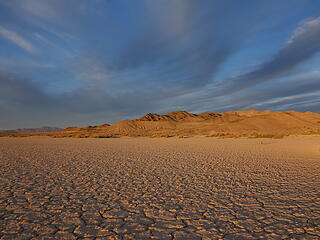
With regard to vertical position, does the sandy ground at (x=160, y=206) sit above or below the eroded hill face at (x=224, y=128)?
below

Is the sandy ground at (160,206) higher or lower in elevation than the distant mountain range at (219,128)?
lower

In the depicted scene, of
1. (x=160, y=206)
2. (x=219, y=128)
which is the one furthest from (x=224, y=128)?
(x=160, y=206)

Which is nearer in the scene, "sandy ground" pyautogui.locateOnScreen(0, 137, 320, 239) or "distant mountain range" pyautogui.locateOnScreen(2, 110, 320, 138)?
"sandy ground" pyautogui.locateOnScreen(0, 137, 320, 239)

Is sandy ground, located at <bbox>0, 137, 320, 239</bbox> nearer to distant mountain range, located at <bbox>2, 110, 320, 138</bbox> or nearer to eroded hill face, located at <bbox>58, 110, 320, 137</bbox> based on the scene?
distant mountain range, located at <bbox>2, 110, 320, 138</bbox>

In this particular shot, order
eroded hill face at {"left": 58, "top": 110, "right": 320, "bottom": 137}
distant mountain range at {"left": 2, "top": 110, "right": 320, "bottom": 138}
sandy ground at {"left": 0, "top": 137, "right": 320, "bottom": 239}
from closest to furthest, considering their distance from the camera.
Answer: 1. sandy ground at {"left": 0, "top": 137, "right": 320, "bottom": 239}
2. distant mountain range at {"left": 2, "top": 110, "right": 320, "bottom": 138}
3. eroded hill face at {"left": 58, "top": 110, "right": 320, "bottom": 137}

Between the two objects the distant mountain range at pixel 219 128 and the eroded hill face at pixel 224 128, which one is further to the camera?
the eroded hill face at pixel 224 128

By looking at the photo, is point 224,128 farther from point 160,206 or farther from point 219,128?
point 160,206

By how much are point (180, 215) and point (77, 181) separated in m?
3.31

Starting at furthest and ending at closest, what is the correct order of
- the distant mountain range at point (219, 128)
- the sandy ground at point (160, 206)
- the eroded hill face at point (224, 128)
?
the eroded hill face at point (224, 128), the distant mountain range at point (219, 128), the sandy ground at point (160, 206)

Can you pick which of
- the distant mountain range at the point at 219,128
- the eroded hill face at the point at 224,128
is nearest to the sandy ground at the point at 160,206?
the distant mountain range at the point at 219,128

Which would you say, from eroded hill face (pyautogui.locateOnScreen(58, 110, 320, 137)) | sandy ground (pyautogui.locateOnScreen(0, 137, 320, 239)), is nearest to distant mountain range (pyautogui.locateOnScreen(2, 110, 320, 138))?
eroded hill face (pyautogui.locateOnScreen(58, 110, 320, 137))

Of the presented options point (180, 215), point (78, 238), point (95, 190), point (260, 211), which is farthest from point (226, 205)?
point (95, 190)

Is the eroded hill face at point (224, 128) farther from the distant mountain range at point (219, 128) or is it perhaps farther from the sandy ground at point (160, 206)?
the sandy ground at point (160, 206)

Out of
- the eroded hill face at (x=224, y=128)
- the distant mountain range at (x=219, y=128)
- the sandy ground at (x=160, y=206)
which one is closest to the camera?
the sandy ground at (x=160, y=206)
